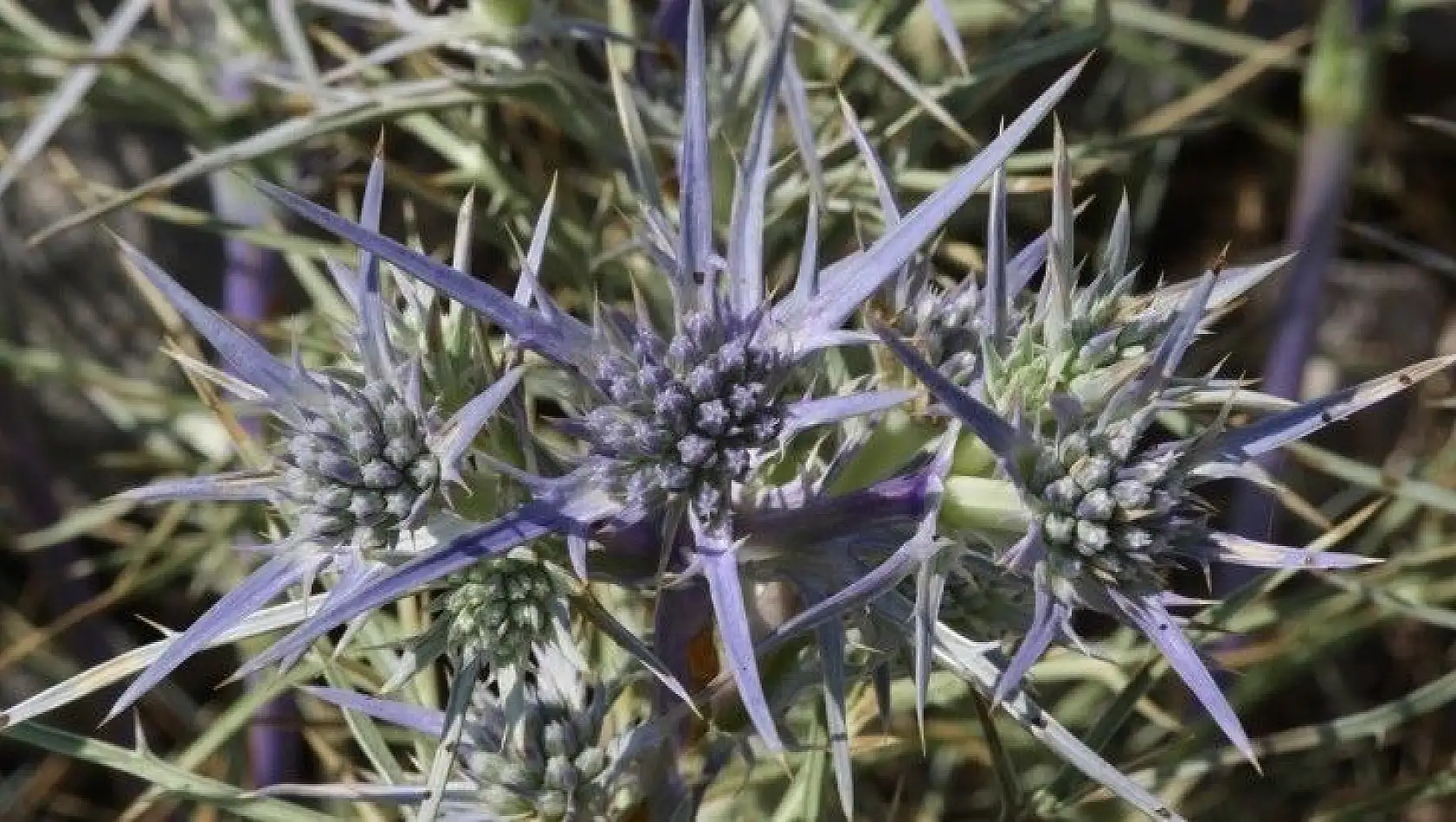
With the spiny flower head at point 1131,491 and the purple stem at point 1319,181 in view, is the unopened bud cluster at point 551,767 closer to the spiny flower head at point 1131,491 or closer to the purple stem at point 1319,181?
the spiny flower head at point 1131,491

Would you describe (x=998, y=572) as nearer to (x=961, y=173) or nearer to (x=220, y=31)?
(x=961, y=173)

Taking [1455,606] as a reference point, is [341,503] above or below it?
above

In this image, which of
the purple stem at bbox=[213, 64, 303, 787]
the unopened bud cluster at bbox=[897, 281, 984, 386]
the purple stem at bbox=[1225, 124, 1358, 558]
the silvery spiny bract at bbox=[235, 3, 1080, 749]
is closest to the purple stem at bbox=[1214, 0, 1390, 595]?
the purple stem at bbox=[1225, 124, 1358, 558]

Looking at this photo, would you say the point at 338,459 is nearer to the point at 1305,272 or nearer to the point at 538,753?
the point at 538,753

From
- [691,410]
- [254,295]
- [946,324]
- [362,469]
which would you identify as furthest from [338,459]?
[254,295]

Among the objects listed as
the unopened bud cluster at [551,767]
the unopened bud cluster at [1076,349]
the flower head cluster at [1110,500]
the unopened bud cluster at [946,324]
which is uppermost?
the unopened bud cluster at [946,324]

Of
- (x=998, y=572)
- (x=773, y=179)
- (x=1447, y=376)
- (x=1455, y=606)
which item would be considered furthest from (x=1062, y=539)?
(x=1447, y=376)

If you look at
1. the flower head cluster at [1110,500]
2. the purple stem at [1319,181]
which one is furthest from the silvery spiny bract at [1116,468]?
the purple stem at [1319,181]

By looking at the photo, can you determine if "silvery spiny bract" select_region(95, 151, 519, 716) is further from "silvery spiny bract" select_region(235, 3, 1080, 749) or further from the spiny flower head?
the spiny flower head
